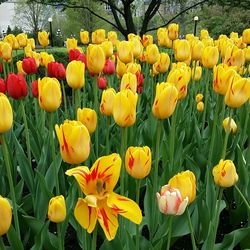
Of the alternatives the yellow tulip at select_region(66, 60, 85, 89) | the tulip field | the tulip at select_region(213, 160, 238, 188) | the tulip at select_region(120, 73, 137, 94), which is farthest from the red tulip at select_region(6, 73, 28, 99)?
the tulip at select_region(213, 160, 238, 188)

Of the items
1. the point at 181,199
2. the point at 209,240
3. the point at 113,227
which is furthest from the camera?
the point at 209,240

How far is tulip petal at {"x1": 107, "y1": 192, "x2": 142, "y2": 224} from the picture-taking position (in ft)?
3.04

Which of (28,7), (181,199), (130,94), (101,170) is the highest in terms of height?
(28,7)

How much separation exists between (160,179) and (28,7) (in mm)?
35339

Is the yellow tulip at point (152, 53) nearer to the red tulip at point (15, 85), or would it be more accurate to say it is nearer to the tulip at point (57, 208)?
the red tulip at point (15, 85)

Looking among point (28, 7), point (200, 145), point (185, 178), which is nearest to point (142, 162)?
point (185, 178)

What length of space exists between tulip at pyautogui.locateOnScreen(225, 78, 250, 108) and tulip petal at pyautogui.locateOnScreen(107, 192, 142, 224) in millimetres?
762

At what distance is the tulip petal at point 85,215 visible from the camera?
3.03 ft

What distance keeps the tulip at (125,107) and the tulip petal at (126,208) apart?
0.41m

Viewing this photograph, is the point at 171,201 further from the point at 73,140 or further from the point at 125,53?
the point at 125,53

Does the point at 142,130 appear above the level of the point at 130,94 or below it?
below

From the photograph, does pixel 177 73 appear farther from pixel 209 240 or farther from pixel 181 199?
pixel 181 199

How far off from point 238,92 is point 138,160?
0.54 metres

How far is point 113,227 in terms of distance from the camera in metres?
0.93
